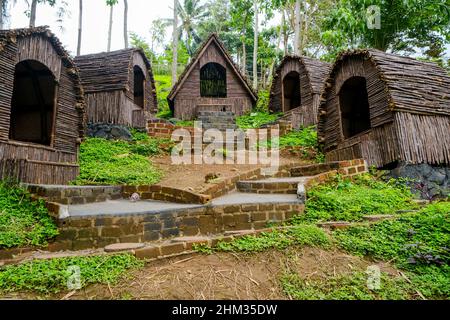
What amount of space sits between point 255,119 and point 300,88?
111 inches

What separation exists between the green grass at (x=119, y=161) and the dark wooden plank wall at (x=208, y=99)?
17.1ft

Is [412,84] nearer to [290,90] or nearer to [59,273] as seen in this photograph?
[59,273]

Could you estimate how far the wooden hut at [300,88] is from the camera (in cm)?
1418

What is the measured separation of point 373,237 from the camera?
408 centimetres

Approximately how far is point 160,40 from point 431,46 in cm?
3079

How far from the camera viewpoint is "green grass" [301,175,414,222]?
4969mm

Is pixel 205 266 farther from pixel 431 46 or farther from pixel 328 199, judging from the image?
pixel 431 46

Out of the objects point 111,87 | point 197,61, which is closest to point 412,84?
point 111,87

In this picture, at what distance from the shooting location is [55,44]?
7570 millimetres

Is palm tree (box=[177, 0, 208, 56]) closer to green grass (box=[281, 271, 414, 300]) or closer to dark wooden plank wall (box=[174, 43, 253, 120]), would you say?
dark wooden plank wall (box=[174, 43, 253, 120])

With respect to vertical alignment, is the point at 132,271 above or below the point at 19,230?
below

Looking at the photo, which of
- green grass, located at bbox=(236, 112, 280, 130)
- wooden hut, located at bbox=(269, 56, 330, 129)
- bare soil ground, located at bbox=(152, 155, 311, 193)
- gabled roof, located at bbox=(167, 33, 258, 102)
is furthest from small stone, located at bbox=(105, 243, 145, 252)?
gabled roof, located at bbox=(167, 33, 258, 102)

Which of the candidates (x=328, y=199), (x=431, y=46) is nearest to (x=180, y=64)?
(x=431, y=46)

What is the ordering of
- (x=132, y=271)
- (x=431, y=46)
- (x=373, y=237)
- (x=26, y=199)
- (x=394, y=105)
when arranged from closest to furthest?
(x=132, y=271) → (x=373, y=237) → (x=26, y=199) → (x=394, y=105) → (x=431, y=46)
